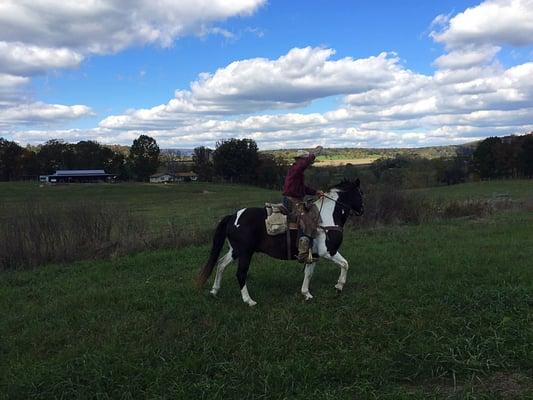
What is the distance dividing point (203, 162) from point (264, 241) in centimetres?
10665

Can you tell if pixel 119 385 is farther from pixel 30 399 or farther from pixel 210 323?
pixel 210 323

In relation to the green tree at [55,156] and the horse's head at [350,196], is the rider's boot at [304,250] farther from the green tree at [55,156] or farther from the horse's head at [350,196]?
the green tree at [55,156]

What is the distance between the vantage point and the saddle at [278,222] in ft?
29.2

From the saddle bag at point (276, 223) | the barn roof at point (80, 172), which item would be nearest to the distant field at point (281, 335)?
the saddle bag at point (276, 223)

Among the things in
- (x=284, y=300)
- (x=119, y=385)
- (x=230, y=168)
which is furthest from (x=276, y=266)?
(x=230, y=168)

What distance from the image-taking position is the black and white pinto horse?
Answer: 8891 millimetres

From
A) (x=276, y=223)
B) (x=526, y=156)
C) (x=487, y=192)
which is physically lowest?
(x=487, y=192)

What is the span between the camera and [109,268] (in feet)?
42.3

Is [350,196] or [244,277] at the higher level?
[350,196]

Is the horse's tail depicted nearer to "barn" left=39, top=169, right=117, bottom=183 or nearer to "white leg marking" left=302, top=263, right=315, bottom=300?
"white leg marking" left=302, top=263, right=315, bottom=300

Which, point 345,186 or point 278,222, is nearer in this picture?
point 278,222

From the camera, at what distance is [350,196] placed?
9.76 meters

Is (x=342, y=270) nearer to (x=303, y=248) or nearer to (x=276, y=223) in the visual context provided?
(x=303, y=248)

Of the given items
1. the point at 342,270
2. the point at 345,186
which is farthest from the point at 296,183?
the point at 342,270
